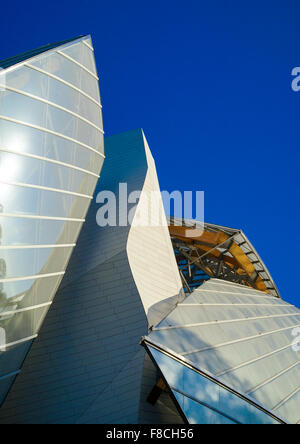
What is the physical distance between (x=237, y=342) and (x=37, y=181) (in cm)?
700

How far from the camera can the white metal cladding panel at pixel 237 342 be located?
981 cm

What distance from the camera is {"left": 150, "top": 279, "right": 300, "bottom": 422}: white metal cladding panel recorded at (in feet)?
32.2

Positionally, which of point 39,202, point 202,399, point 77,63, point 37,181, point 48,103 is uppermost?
point 77,63

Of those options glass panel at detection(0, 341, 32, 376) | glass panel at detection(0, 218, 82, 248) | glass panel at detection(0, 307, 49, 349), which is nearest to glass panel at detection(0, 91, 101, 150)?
glass panel at detection(0, 218, 82, 248)

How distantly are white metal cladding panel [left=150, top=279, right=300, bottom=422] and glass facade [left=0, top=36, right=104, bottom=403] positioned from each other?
11.1 ft

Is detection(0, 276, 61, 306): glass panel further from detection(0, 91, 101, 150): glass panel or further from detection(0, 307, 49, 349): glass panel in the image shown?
detection(0, 91, 101, 150): glass panel

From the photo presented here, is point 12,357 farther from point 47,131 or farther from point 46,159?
point 47,131

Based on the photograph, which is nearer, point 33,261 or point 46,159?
point 33,261

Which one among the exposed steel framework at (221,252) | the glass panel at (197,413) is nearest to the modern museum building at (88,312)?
the glass panel at (197,413)

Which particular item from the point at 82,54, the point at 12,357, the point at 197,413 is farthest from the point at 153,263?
the point at 82,54

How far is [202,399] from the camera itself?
340 inches

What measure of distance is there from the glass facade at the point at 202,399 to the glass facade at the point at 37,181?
11.7 feet

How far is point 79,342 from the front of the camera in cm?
1210
